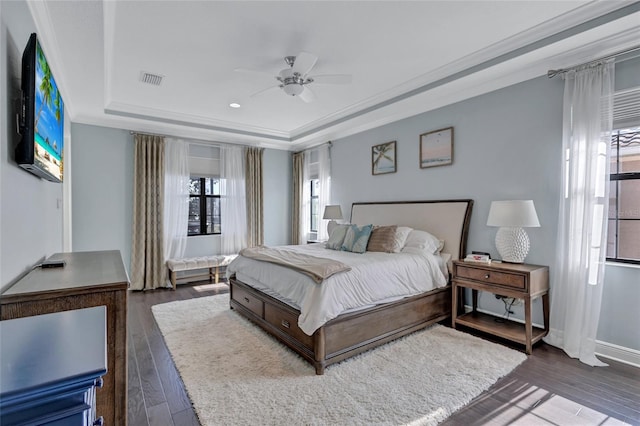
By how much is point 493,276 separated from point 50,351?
10.8 ft

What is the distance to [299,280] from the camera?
8.96ft

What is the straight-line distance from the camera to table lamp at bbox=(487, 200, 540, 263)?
115 inches

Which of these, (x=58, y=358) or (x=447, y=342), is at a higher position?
(x=58, y=358)

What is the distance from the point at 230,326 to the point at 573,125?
13.0 feet

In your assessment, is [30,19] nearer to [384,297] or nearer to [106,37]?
[106,37]

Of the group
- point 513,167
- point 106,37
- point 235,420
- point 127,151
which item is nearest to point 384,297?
point 235,420

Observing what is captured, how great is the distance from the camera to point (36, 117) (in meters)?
1.78

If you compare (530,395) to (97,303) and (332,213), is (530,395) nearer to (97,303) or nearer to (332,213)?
(97,303)

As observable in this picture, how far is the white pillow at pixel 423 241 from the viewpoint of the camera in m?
3.73

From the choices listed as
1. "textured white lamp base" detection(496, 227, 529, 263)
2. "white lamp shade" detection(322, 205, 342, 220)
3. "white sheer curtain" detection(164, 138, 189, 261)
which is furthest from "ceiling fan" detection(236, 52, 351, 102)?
"white sheer curtain" detection(164, 138, 189, 261)

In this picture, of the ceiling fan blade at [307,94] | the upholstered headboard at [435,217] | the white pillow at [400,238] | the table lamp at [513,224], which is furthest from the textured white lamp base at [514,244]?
the ceiling fan blade at [307,94]

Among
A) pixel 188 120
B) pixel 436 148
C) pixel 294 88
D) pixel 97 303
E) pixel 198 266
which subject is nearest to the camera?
pixel 97 303

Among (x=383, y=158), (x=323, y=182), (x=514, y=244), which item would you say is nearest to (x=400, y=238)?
(x=514, y=244)

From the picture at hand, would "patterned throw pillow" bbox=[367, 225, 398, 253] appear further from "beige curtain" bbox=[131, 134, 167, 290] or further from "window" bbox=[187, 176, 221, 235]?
"beige curtain" bbox=[131, 134, 167, 290]
